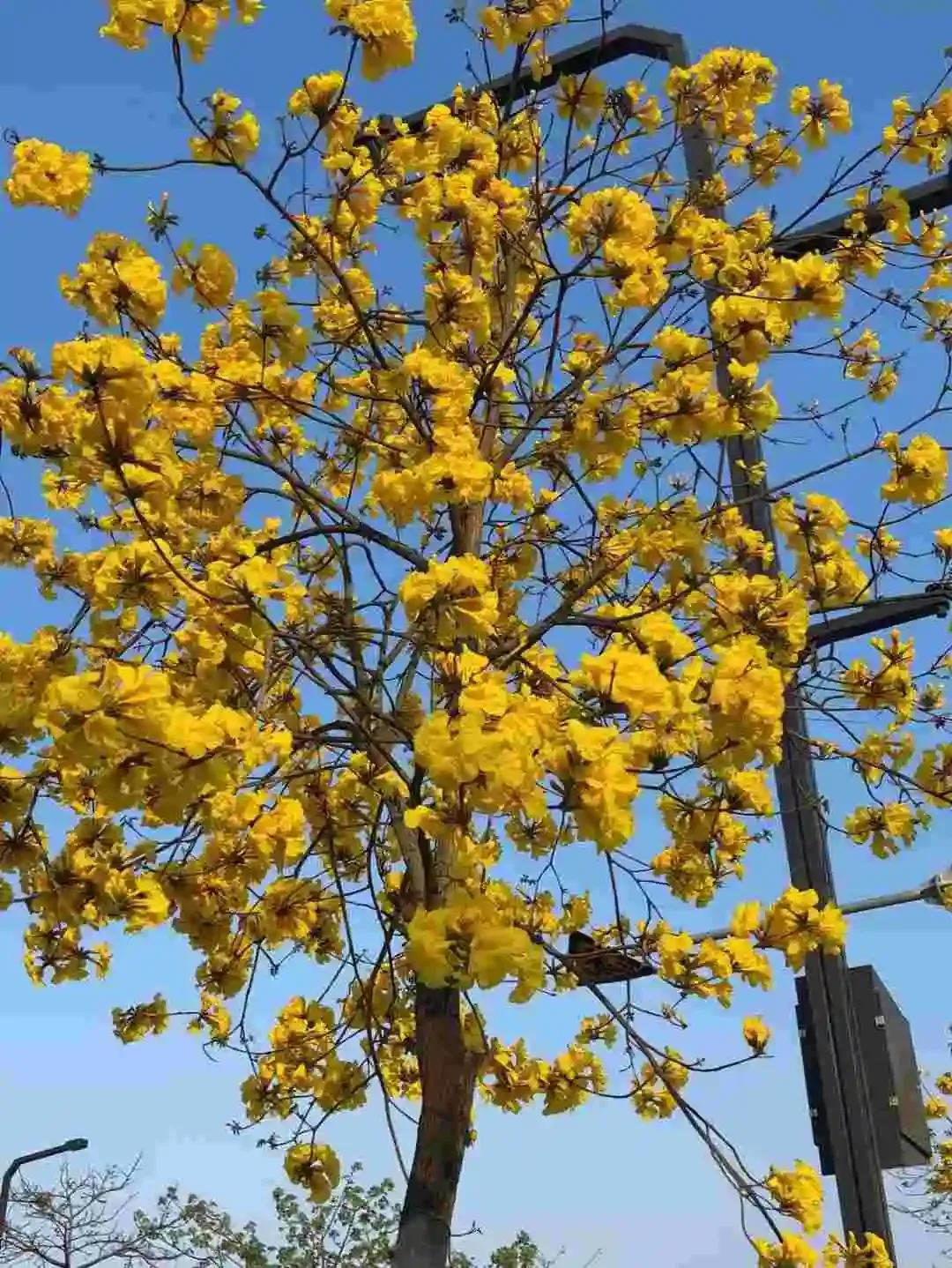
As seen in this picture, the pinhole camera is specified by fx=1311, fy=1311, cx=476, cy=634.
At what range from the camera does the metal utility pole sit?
9.38 ft

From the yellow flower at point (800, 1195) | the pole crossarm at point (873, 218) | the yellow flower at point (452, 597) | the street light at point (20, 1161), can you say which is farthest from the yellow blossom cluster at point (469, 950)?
the street light at point (20, 1161)

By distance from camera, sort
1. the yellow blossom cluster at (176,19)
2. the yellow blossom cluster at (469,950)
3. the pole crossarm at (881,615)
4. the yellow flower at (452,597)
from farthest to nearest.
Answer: the pole crossarm at (881,615)
the yellow blossom cluster at (176,19)
the yellow flower at (452,597)
the yellow blossom cluster at (469,950)

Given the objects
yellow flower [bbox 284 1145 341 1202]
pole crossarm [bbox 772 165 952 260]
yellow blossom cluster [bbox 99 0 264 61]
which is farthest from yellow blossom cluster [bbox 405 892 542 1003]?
pole crossarm [bbox 772 165 952 260]

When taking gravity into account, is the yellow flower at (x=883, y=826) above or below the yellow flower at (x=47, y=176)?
below

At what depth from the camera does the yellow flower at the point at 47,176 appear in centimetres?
287

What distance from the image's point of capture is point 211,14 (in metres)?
2.76

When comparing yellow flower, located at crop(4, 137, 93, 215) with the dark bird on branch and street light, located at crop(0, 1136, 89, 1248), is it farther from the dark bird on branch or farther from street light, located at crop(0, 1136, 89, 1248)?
street light, located at crop(0, 1136, 89, 1248)

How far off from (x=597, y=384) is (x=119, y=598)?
170 centimetres

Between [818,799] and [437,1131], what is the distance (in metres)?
1.18

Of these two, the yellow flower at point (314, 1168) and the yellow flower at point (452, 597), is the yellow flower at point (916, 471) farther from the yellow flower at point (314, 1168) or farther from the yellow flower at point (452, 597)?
the yellow flower at point (314, 1168)

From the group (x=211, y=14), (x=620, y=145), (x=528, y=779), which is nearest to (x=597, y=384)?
(x=620, y=145)

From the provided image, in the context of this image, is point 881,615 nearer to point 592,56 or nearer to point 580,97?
point 580,97

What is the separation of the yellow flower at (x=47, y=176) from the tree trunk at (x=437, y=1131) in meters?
1.90

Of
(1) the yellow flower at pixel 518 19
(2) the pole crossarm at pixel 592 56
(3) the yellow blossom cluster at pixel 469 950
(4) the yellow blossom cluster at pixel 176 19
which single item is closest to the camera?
→ (3) the yellow blossom cluster at pixel 469 950
